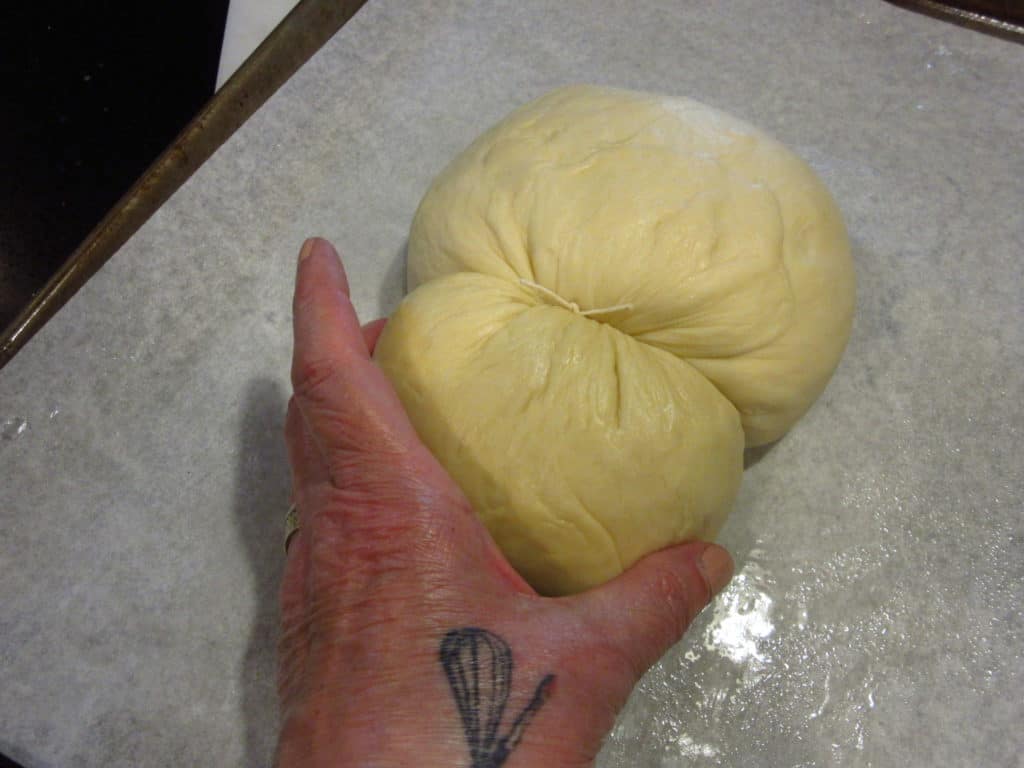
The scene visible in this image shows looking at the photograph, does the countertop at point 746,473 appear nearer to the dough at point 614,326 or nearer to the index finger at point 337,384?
the dough at point 614,326

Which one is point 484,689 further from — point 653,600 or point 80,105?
point 80,105

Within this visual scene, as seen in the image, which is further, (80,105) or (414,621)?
(80,105)

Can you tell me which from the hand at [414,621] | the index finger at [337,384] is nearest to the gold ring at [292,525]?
the hand at [414,621]

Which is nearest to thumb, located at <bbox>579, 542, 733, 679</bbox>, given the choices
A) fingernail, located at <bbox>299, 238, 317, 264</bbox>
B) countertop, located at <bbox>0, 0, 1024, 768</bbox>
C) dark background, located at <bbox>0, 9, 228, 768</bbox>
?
countertop, located at <bbox>0, 0, 1024, 768</bbox>

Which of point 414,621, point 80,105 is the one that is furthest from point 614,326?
point 80,105

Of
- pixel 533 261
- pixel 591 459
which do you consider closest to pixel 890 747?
pixel 591 459

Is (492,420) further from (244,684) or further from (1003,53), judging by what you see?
(1003,53)

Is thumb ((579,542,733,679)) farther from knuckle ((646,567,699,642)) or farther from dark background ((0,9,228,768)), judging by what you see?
dark background ((0,9,228,768))
